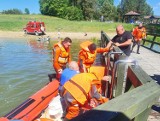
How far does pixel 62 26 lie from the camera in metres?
45.7

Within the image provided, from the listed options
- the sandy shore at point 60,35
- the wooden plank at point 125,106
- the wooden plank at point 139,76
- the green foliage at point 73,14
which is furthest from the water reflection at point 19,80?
the green foliage at point 73,14

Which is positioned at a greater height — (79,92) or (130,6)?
(79,92)

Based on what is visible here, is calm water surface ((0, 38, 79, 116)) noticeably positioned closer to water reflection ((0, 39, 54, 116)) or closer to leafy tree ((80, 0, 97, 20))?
water reflection ((0, 39, 54, 116))

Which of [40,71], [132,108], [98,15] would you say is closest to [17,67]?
[40,71]

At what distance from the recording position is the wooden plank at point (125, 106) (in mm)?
1894

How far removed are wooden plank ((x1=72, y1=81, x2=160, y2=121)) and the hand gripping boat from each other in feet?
11.1

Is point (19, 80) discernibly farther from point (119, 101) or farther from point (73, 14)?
point (73, 14)

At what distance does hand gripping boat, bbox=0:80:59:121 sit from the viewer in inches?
212

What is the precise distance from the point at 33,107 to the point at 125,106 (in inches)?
156

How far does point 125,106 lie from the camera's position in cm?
210

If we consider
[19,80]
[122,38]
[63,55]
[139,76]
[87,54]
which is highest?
[139,76]

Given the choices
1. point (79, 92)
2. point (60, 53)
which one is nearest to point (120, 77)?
point (79, 92)

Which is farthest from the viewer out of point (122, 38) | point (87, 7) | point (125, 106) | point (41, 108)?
point (87, 7)

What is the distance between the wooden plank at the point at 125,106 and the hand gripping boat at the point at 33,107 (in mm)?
3390
